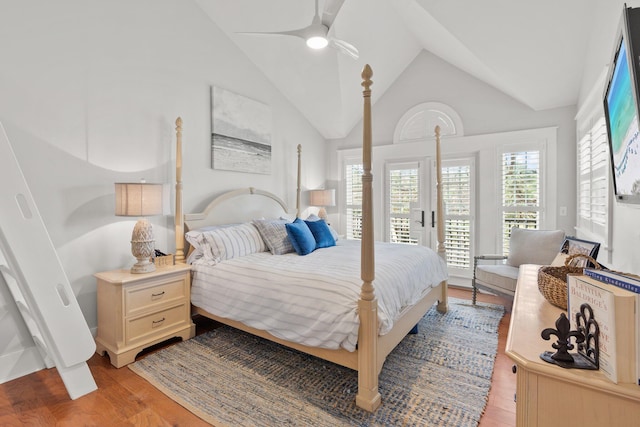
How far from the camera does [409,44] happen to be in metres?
4.37

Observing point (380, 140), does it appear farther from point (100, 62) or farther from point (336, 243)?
point (100, 62)

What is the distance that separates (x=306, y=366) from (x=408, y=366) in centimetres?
77

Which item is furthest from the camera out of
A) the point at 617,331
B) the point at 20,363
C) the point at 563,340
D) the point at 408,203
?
the point at 408,203

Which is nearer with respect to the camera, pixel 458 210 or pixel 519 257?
pixel 519 257

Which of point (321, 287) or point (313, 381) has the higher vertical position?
point (321, 287)

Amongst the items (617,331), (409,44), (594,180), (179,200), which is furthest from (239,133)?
(617,331)

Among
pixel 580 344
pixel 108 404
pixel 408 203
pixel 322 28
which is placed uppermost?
pixel 322 28

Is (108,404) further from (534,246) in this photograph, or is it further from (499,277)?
(534,246)

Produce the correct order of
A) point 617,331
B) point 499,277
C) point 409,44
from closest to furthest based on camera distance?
point 617,331 < point 499,277 < point 409,44

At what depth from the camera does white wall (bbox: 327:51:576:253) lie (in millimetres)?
3725

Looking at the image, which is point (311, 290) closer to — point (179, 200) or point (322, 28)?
point (179, 200)

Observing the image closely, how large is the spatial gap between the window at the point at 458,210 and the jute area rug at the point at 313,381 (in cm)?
160

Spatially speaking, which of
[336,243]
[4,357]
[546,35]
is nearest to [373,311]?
[336,243]

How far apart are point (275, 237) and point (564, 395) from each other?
2729 mm
